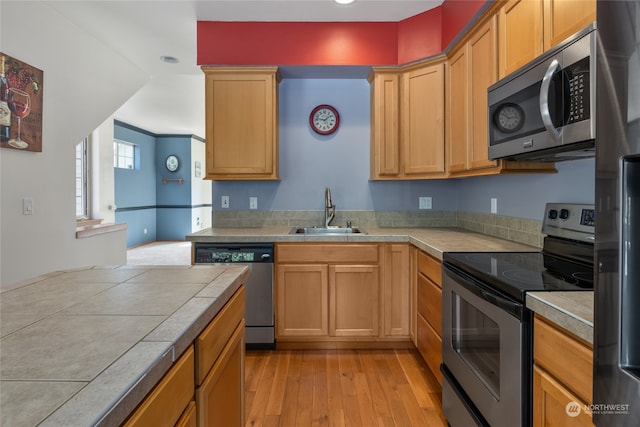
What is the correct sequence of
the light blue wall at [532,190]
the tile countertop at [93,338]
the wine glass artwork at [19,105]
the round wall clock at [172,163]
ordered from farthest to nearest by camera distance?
the round wall clock at [172,163] → the wine glass artwork at [19,105] → the light blue wall at [532,190] → the tile countertop at [93,338]

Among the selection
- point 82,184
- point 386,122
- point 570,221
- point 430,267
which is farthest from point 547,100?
point 82,184

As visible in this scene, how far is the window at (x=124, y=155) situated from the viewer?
730 cm

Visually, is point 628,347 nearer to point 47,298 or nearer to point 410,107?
point 47,298

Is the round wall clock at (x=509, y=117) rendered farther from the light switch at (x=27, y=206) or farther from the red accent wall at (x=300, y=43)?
the light switch at (x=27, y=206)

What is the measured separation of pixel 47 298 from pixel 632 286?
1.35 meters

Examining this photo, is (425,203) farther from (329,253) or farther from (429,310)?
(429,310)

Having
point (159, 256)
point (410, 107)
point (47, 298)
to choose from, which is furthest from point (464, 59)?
point (159, 256)

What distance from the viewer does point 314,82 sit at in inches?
134

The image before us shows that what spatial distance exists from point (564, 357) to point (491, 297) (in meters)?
0.37

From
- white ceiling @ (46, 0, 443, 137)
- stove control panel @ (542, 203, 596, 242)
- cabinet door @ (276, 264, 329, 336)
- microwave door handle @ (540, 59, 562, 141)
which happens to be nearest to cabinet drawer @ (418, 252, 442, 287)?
stove control panel @ (542, 203, 596, 242)

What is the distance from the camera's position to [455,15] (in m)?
2.54

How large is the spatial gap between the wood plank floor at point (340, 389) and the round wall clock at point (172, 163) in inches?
277

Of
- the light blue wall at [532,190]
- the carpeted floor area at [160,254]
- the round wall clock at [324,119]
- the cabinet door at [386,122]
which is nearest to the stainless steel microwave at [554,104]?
the light blue wall at [532,190]

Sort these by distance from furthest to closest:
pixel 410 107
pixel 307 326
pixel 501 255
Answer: pixel 410 107
pixel 307 326
pixel 501 255
